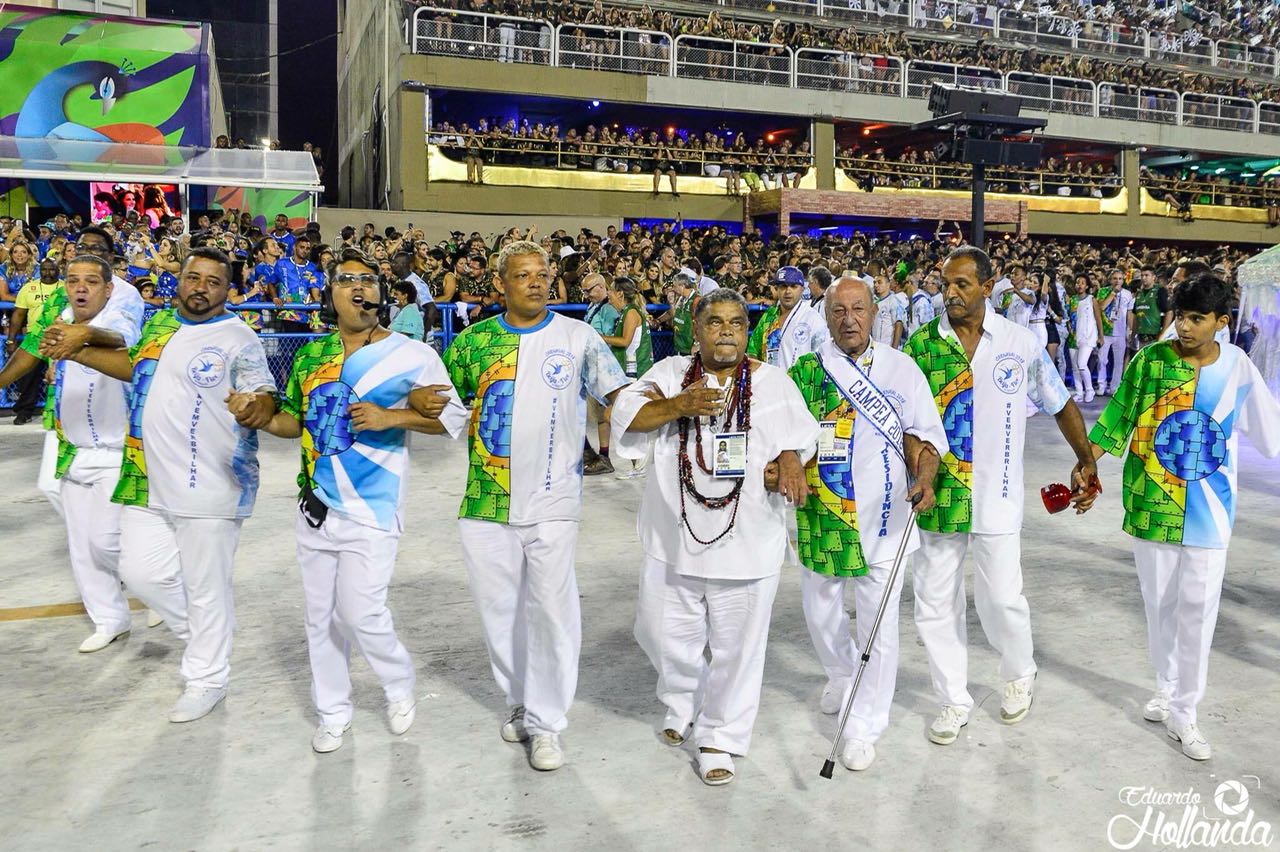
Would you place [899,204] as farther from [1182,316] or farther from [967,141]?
[1182,316]

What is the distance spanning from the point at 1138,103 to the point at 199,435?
3520 centimetres

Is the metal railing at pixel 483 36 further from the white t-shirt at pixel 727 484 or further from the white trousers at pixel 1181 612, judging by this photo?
the white trousers at pixel 1181 612

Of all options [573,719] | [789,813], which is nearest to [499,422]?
[573,719]

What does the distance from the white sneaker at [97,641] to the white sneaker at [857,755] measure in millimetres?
3454

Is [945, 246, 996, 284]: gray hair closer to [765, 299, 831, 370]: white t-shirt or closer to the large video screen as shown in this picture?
[765, 299, 831, 370]: white t-shirt

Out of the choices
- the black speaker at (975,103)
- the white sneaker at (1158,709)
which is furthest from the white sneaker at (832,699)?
the black speaker at (975,103)

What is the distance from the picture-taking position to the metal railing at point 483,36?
974 inches

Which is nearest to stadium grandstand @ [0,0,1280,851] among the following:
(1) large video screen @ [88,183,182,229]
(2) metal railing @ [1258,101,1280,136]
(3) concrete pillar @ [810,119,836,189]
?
(1) large video screen @ [88,183,182,229]

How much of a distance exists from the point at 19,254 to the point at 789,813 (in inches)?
444

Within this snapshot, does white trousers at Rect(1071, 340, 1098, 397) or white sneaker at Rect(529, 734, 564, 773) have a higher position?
white trousers at Rect(1071, 340, 1098, 397)

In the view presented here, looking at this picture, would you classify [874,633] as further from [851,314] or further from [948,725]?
[851,314]

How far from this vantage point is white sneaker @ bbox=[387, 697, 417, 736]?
4309 mm

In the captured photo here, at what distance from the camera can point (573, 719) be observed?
4500 mm

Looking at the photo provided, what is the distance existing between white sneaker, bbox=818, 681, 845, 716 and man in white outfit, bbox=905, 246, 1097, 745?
0.36 metres
